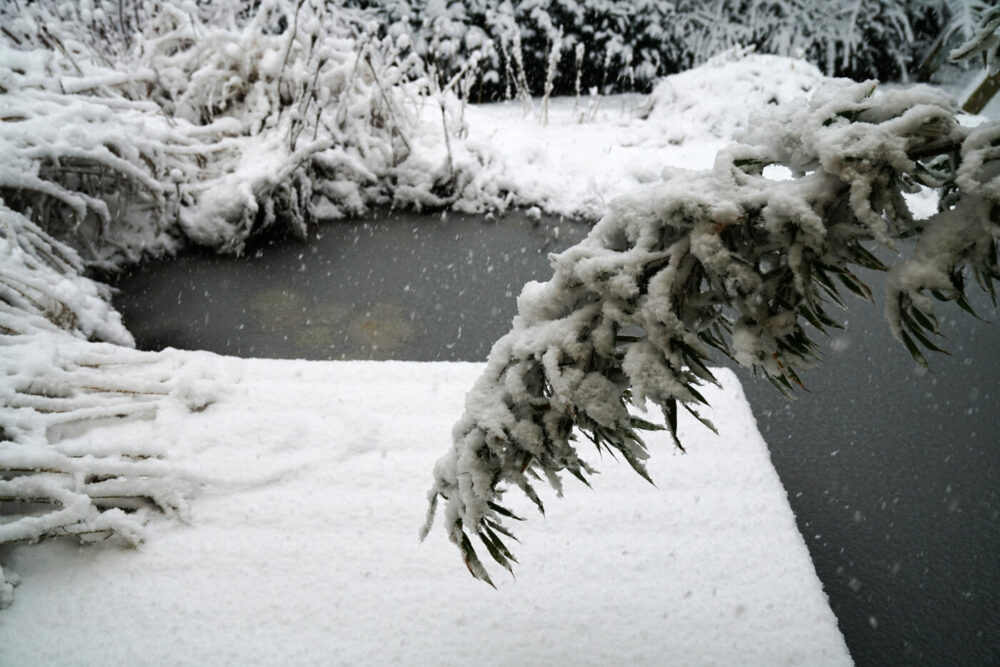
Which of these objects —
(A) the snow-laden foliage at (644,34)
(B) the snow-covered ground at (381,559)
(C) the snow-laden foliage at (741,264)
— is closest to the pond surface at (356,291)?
(B) the snow-covered ground at (381,559)

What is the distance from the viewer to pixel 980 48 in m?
0.97

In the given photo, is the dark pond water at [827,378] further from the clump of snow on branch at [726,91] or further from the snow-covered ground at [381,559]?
the clump of snow on branch at [726,91]

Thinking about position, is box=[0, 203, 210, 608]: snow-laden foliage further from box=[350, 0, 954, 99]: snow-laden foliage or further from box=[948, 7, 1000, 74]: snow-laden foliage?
box=[350, 0, 954, 99]: snow-laden foliage

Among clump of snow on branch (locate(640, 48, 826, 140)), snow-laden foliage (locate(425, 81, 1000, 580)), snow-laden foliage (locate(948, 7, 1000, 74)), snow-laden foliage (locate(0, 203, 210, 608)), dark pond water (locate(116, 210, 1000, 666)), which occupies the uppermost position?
snow-laden foliage (locate(948, 7, 1000, 74))

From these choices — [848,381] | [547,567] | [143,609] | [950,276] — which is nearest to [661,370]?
[950,276]

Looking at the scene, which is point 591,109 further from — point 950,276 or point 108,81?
point 950,276

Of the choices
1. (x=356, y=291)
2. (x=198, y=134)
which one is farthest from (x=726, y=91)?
(x=198, y=134)

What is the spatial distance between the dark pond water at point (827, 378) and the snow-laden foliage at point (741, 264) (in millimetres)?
1317

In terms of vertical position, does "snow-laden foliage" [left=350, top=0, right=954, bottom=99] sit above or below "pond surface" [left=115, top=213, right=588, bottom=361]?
above

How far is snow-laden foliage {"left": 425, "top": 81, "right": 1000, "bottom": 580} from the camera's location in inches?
25.0

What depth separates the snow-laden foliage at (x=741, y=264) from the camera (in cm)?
64

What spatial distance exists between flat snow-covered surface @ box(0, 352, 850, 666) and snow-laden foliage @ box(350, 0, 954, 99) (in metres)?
4.55

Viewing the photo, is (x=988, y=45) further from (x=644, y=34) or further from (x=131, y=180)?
(x=644, y=34)

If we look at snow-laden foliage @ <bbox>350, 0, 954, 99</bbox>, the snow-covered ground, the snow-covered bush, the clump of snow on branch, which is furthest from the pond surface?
snow-laden foliage @ <bbox>350, 0, 954, 99</bbox>
